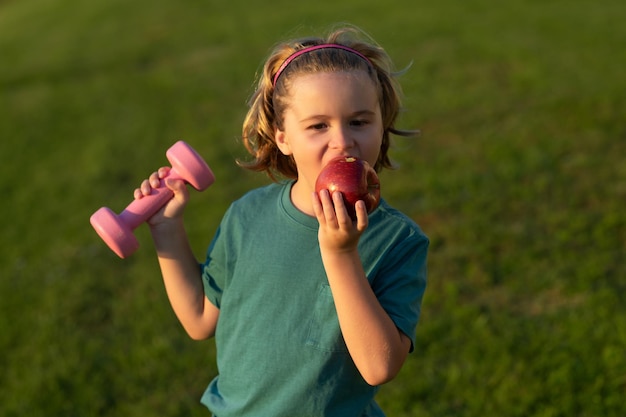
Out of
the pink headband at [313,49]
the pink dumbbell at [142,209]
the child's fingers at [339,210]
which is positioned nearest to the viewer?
the child's fingers at [339,210]

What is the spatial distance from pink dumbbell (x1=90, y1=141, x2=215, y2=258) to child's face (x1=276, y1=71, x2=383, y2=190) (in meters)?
0.43

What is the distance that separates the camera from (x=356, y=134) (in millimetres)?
2057

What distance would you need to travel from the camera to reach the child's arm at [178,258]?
2.48 metres

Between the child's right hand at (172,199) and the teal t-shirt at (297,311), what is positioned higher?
the child's right hand at (172,199)

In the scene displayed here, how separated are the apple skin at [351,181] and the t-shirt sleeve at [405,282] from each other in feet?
0.68

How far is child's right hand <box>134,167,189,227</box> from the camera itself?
2467 mm

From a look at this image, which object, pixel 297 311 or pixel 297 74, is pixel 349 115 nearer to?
pixel 297 74

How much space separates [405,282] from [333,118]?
45 cm

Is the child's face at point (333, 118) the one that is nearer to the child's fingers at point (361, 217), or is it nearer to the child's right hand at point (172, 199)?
the child's fingers at point (361, 217)

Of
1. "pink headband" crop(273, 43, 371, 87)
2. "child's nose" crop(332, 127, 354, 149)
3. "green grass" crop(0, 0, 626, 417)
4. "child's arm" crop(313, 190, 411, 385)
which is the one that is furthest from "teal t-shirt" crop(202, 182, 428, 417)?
"green grass" crop(0, 0, 626, 417)

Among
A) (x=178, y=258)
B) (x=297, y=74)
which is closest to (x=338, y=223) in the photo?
(x=297, y=74)

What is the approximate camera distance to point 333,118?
204 cm

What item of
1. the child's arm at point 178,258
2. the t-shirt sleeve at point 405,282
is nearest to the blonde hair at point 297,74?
the child's arm at point 178,258

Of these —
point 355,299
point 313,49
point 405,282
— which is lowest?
point 405,282
